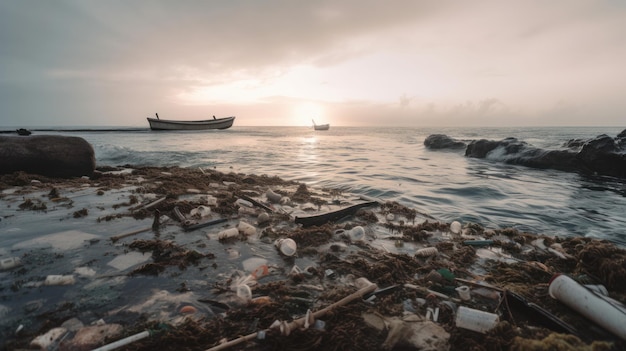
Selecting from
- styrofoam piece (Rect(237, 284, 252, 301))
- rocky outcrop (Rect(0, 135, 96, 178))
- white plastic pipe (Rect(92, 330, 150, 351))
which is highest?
rocky outcrop (Rect(0, 135, 96, 178))

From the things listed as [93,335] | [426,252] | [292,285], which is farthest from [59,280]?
[426,252]

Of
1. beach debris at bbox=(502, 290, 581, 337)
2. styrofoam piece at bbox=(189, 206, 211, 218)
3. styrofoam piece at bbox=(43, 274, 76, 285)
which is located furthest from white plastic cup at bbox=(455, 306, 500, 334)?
styrofoam piece at bbox=(189, 206, 211, 218)

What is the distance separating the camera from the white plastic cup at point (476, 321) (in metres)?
2.43

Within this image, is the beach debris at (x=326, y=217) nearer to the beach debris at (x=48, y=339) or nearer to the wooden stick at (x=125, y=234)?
the wooden stick at (x=125, y=234)

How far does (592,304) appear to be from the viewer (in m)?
2.54

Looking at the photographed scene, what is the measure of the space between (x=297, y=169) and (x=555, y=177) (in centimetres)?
1198

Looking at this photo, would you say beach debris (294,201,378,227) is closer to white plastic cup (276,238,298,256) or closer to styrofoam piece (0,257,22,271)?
white plastic cup (276,238,298,256)

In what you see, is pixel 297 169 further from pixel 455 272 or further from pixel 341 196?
pixel 455 272

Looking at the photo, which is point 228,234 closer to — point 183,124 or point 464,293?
point 464,293

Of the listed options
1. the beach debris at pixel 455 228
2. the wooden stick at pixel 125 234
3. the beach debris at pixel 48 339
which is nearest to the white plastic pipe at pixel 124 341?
the beach debris at pixel 48 339

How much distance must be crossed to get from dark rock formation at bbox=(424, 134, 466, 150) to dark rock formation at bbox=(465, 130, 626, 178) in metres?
7.24

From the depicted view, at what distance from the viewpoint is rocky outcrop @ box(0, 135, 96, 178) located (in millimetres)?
8336

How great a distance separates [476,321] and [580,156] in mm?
16371

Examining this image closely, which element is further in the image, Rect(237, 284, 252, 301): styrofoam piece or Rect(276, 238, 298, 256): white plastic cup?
Rect(276, 238, 298, 256): white plastic cup
